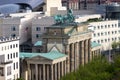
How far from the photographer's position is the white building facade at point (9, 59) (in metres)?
64.3

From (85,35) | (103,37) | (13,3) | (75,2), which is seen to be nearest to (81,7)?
(75,2)

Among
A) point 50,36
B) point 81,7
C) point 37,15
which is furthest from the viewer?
point 81,7

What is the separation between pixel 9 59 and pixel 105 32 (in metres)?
34.2

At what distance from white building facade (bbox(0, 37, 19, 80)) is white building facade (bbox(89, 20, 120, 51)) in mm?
26572

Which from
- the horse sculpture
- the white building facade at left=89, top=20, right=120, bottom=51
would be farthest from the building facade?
the white building facade at left=89, top=20, right=120, bottom=51

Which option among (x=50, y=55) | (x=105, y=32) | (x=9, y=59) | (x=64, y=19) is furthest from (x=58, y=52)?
(x=105, y=32)

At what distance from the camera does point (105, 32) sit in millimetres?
99812

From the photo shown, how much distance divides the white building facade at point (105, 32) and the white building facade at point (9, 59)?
2657cm

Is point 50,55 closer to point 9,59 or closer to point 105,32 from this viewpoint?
point 9,59

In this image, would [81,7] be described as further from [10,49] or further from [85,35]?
[10,49]

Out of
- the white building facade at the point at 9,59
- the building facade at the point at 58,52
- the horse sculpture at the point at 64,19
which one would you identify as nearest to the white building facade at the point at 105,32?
the building facade at the point at 58,52

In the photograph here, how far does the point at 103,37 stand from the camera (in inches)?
3898

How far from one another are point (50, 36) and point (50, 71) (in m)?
5.02

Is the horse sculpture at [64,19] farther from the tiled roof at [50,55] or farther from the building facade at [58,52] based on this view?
the tiled roof at [50,55]
